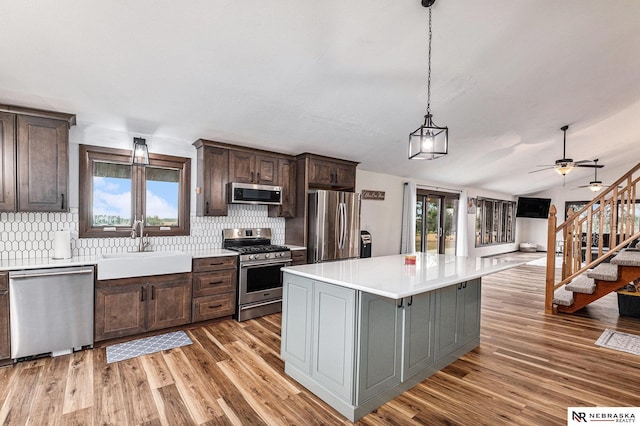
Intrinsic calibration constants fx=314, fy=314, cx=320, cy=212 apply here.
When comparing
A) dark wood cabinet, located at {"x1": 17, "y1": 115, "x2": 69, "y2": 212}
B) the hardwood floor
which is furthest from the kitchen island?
dark wood cabinet, located at {"x1": 17, "y1": 115, "x2": 69, "y2": 212}

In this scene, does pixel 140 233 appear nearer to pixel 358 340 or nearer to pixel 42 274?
pixel 42 274

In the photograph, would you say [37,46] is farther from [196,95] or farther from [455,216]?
[455,216]

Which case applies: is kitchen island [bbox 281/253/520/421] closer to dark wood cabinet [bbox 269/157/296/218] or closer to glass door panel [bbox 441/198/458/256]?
dark wood cabinet [bbox 269/157/296/218]

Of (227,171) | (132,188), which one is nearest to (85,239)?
(132,188)

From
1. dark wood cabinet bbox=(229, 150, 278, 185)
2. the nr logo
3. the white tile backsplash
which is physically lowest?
the nr logo

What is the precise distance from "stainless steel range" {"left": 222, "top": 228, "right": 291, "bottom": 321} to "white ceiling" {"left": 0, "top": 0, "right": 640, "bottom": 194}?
1483mm

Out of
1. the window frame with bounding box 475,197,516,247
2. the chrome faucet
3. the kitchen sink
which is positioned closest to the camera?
the kitchen sink

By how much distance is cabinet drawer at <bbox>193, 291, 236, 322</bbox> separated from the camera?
377 cm

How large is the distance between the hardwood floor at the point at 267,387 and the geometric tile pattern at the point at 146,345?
10cm

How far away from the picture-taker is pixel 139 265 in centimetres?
337

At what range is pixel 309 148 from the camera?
4.83 m

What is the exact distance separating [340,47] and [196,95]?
1536 mm

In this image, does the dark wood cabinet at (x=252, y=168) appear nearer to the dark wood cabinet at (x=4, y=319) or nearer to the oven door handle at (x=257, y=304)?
the oven door handle at (x=257, y=304)

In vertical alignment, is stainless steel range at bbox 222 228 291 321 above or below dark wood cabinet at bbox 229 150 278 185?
below
